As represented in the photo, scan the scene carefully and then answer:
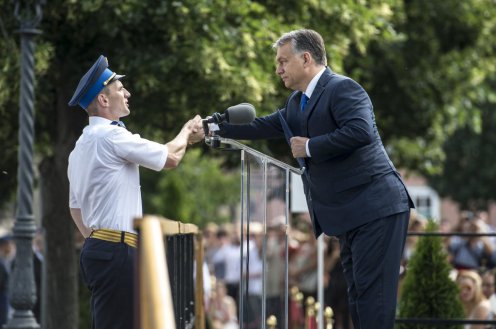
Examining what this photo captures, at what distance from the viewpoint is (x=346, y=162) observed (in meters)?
6.38

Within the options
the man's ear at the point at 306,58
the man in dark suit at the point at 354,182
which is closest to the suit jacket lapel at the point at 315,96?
the man in dark suit at the point at 354,182

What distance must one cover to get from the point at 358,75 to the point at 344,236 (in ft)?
31.5

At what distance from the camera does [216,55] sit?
456 inches

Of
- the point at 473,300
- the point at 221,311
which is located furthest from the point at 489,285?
the point at 221,311

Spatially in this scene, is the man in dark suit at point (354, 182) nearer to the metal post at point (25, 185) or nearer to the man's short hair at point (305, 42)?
the man's short hair at point (305, 42)

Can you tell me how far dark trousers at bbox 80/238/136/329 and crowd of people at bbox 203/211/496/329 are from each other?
1369mm

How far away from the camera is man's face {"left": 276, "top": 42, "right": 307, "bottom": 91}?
6.57 meters

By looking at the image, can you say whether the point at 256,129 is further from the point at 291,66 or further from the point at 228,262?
the point at 228,262

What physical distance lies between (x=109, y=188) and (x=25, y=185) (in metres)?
4.76

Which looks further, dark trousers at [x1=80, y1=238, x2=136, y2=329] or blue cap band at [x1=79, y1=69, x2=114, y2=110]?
blue cap band at [x1=79, y1=69, x2=114, y2=110]

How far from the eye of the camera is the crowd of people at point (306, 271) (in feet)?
26.7

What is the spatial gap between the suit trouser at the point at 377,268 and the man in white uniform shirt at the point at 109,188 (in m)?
1.15

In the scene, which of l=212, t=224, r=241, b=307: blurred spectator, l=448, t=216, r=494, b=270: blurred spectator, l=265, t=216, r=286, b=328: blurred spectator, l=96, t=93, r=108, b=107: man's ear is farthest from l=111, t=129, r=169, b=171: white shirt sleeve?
l=212, t=224, r=241, b=307: blurred spectator

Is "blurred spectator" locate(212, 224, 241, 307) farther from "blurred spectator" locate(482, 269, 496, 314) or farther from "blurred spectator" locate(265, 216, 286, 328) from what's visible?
"blurred spectator" locate(265, 216, 286, 328)
